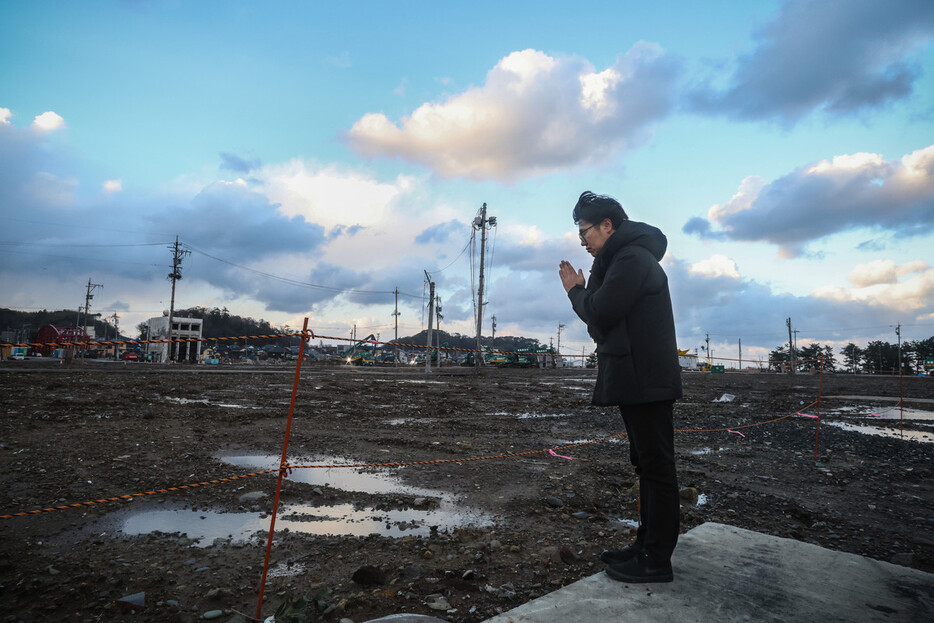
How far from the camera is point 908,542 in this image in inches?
140

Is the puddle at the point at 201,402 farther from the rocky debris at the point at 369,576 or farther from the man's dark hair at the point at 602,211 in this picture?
the man's dark hair at the point at 602,211

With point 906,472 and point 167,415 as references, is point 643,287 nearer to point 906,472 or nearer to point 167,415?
point 906,472

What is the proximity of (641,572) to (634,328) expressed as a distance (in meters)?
1.23

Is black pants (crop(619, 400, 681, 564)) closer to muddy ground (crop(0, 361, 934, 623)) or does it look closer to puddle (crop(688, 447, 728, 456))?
muddy ground (crop(0, 361, 934, 623))

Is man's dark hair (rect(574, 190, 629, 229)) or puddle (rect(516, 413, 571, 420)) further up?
man's dark hair (rect(574, 190, 629, 229))

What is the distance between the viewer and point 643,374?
237 centimetres

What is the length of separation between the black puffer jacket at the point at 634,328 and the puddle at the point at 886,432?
9368 millimetres

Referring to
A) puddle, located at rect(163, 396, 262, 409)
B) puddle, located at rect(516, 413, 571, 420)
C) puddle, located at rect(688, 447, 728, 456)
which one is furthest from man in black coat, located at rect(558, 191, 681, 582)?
puddle, located at rect(163, 396, 262, 409)

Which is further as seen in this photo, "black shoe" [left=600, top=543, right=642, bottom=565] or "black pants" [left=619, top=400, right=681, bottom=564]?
"black shoe" [left=600, top=543, right=642, bottom=565]

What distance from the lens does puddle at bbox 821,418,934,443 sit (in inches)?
344

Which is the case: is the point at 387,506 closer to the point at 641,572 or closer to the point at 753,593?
the point at 641,572

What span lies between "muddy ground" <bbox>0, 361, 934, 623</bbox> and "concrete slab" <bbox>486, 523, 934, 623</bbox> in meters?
0.48

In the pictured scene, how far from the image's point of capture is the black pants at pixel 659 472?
2.35 meters

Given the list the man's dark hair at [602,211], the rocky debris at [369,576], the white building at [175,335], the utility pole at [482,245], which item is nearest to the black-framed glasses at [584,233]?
the man's dark hair at [602,211]
